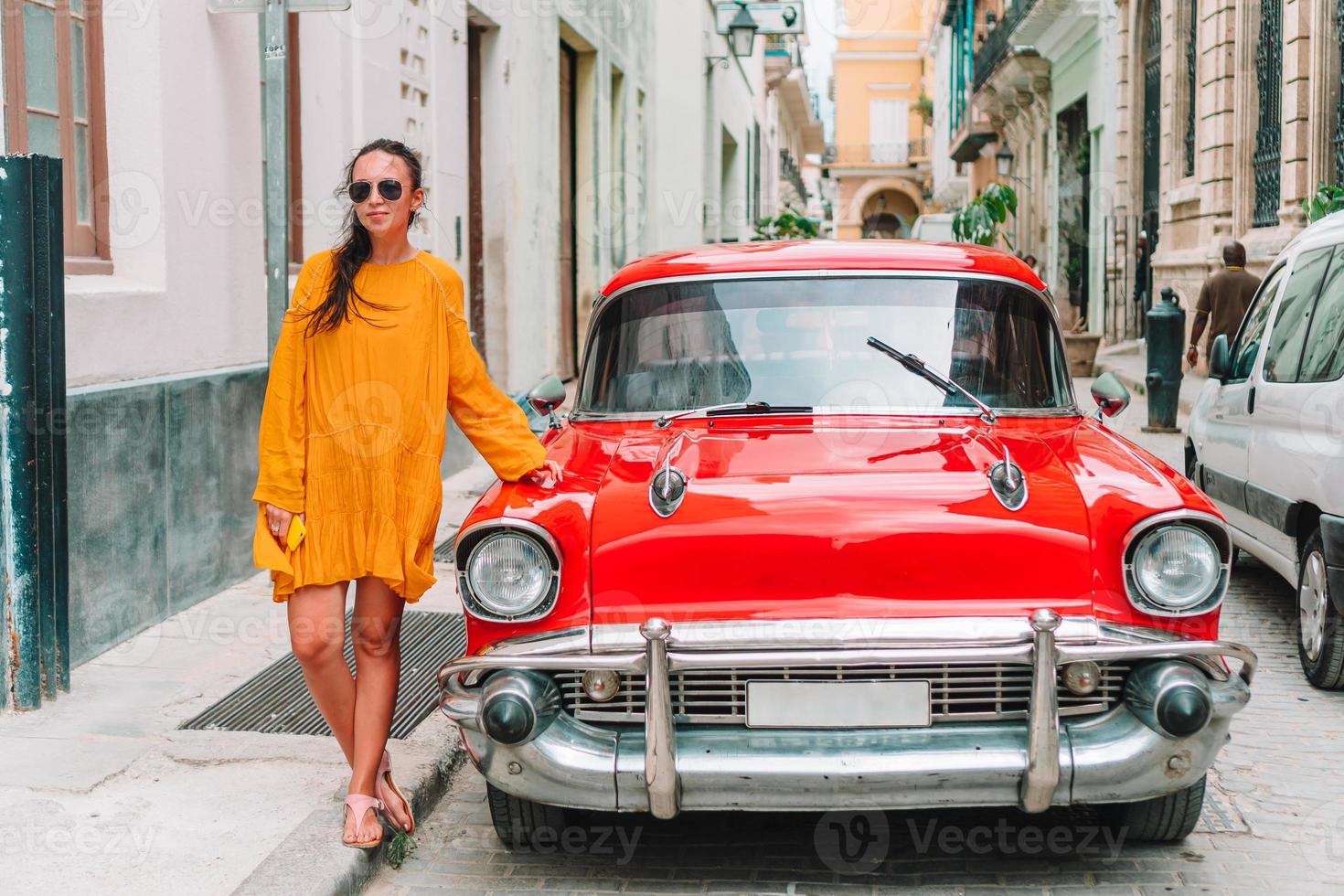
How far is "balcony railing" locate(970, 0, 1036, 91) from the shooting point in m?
26.7

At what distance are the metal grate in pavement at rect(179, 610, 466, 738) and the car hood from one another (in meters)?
1.37

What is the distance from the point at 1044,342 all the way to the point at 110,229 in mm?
4116

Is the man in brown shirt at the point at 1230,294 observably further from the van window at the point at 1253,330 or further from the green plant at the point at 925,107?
the green plant at the point at 925,107

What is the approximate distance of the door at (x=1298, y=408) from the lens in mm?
5535

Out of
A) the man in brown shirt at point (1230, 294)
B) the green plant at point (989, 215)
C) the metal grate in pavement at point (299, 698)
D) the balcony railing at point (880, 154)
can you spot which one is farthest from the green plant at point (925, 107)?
the metal grate in pavement at point (299, 698)

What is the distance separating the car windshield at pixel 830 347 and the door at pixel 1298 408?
127cm

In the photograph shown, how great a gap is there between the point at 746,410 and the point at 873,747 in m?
1.36

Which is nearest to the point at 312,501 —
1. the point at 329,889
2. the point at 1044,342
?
the point at 329,889

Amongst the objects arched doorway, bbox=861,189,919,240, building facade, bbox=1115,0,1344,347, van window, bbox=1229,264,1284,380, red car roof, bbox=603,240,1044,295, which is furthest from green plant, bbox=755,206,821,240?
arched doorway, bbox=861,189,919,240

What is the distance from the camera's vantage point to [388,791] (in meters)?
4.07

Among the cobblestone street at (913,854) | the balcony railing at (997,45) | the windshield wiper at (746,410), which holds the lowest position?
the cobblestone street at (913,854)

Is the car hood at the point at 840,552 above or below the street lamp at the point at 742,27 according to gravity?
below

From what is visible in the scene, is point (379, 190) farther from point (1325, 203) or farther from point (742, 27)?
point (742, 27)

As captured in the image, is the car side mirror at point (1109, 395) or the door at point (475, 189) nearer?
the car side mirror at point (1109, 395)
